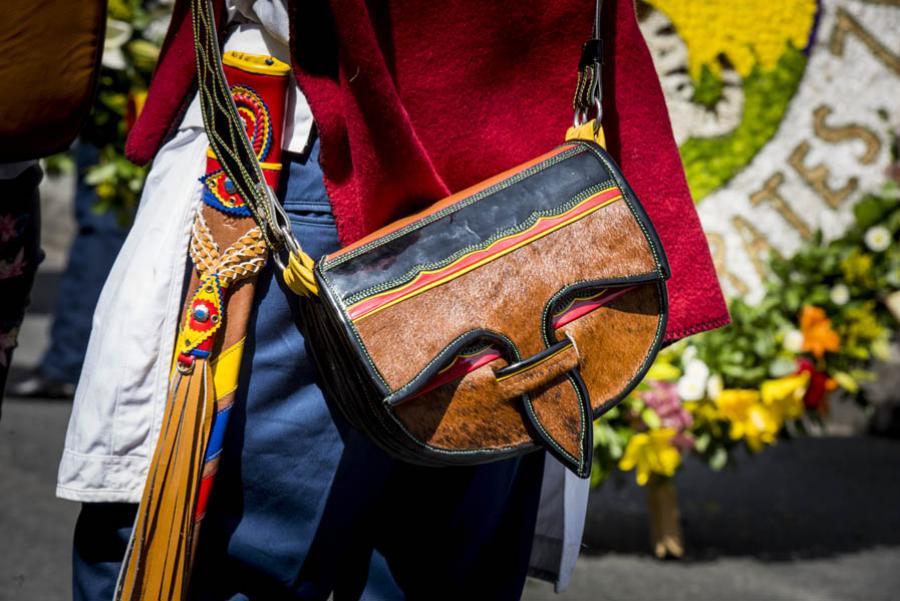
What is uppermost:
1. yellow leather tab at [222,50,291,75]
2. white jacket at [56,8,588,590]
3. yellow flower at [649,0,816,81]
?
yellow leather tab at [222,50,291,75]

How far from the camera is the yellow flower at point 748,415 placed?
106 inches

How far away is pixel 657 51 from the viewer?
107 inches

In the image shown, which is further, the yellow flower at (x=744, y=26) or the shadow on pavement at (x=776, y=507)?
the shadow on pavement at (x=776, y=507)

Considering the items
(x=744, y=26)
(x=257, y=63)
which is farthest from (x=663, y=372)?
(x=257, y=63)

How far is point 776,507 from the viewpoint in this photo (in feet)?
11.5

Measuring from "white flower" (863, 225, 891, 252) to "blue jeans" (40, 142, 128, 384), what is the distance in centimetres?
285

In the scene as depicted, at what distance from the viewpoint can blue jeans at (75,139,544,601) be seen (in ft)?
4.08

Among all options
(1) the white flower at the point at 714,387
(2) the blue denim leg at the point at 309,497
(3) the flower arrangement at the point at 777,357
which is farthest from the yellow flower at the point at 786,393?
(2) the blue denim leg at the point at 309,497

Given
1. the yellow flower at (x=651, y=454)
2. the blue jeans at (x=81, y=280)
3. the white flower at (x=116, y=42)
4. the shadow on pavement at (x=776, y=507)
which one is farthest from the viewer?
the blue jeans at (x=81, y=280)

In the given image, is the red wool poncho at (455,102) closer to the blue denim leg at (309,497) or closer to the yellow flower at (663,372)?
the blue denim leg at (309,497)

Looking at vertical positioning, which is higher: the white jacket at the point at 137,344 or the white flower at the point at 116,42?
the white flower at the point at 116,42

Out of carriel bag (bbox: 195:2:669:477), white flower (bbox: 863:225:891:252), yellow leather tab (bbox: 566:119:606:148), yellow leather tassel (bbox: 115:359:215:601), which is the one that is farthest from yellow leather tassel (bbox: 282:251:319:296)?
white flower (bbox: 863:225:891:252)

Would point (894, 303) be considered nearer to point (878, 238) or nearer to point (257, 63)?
point (878, 238)

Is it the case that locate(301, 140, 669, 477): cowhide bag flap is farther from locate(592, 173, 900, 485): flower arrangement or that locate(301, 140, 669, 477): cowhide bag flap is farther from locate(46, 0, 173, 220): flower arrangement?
locate(46, 0, 173, 220): flower arrangement
